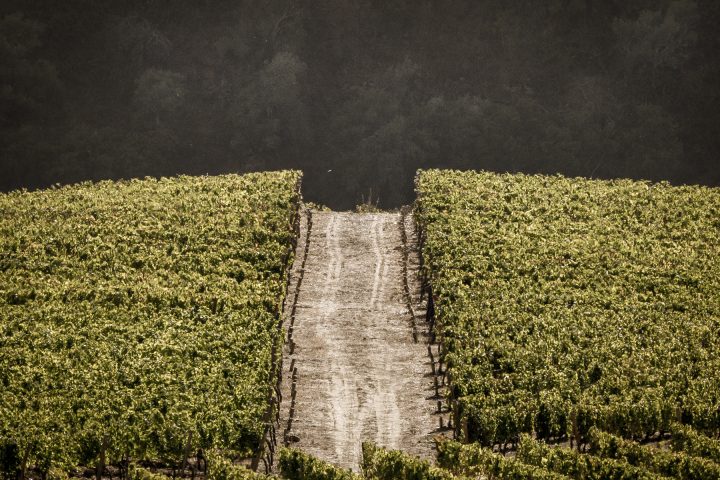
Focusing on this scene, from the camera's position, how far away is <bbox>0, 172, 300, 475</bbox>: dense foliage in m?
33.8

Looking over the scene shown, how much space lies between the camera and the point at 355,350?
43500mm

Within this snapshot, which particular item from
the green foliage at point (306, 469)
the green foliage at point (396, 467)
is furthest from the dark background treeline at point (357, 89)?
the green foliage at point (306, 469)

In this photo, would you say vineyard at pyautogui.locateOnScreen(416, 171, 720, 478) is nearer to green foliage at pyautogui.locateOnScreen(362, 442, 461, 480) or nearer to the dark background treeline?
green foliage at pyautogui.locateOnScreen(362, 442, 461, 480)

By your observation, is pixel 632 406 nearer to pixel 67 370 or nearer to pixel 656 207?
pixel 67 370

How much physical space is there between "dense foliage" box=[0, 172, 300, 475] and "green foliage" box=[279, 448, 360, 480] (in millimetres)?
2753

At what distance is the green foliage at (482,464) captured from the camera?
30.3 metres

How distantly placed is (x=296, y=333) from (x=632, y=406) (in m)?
13.7

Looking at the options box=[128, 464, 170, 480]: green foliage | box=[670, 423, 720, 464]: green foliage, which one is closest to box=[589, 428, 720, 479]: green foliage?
box=[670, 423, 720, 464]: green foliage

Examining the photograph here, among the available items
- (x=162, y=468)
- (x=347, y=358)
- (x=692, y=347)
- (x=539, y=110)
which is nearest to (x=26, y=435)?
(x=162, y=468)

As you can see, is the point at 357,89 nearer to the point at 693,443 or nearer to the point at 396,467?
the point at 693,443

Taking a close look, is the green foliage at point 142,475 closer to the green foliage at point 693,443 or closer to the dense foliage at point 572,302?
the dense foliage at point 572,302

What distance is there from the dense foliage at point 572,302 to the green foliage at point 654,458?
91.8 inches

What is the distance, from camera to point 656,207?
5484cm

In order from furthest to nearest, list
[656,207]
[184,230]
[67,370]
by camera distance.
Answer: [656,207] → [184,230] → [67,370]
